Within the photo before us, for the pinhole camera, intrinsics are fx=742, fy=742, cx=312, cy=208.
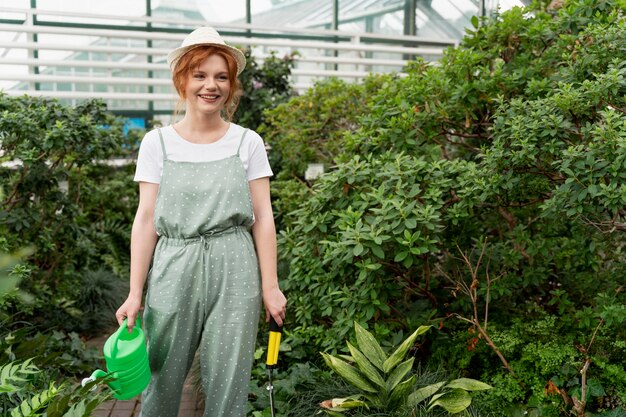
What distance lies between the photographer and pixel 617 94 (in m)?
3.68

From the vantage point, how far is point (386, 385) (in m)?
3.54

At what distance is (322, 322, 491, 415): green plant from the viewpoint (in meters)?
3.52

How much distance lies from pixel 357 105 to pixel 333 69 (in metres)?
5.15

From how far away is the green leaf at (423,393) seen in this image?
11.7 ft

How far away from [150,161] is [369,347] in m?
1.44

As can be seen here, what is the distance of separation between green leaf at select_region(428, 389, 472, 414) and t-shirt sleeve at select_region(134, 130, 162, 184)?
5.46 feet

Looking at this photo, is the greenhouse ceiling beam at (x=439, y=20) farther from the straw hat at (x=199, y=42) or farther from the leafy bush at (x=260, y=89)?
the straw hat at (x=199, y=42)

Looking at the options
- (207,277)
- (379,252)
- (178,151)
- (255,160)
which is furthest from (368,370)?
(178,151)

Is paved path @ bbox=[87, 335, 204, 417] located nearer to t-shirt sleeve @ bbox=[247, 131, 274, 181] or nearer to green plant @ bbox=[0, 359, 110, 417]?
green plant @ bbox=[0, 359, 110, 417]

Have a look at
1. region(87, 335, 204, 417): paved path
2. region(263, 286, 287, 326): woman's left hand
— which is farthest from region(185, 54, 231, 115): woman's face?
region(87, 335, 204, 417): paved path

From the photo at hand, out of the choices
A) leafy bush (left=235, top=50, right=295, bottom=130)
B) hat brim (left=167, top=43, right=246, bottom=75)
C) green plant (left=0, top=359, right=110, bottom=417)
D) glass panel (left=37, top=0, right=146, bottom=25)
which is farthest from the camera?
glass panel (left=37, top=0, right=146, bottom=25)

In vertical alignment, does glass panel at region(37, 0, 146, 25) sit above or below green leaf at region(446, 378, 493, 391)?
above

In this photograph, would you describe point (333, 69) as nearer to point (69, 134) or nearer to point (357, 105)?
point (357, 105)

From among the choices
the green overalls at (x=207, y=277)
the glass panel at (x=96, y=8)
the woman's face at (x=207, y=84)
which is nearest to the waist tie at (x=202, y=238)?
the green overalls at (x=207, y=277)
